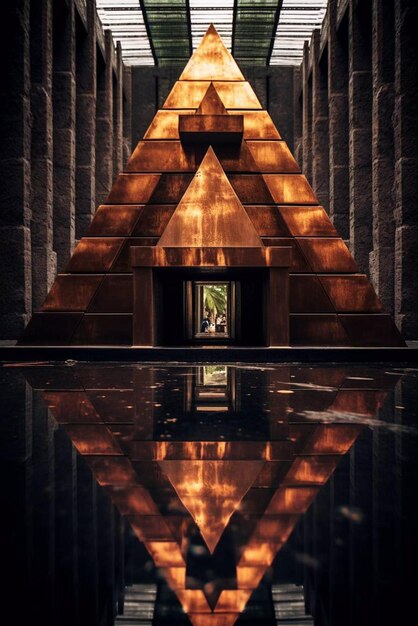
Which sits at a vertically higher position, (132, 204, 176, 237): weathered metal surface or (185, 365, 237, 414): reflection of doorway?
(132, 204, 176, 237): weathered metal surface

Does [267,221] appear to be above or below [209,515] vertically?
above

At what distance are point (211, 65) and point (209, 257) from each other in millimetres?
→ 5779

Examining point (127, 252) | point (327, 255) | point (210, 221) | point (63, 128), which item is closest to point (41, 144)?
point (63, 128)

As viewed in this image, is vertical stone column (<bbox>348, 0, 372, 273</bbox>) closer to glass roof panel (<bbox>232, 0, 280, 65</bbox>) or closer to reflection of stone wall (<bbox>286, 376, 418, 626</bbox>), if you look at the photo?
glass roof panel (<bbox>232, 0, 280, 65</bbox>)

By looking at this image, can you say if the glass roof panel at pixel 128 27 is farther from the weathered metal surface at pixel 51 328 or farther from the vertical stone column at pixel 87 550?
the vertical stone column at pixel 87 550

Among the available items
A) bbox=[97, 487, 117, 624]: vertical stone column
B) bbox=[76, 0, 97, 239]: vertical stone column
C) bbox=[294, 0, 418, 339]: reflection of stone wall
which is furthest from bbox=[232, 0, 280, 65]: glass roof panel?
bbox=[97, 487, 117, 624]: vertical stone column

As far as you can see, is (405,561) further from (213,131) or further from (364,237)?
(364,237)

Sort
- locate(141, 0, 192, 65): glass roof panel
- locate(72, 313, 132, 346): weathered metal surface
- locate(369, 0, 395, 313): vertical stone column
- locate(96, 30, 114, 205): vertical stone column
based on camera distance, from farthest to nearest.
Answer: locate(96, 30, 114, 205): vertical stone column < locate(141, 0, 192, 65): glass roof panel < locate(369, 0, 395, 313): vertical stone column < locate(72, 313, 132, 346): weathered metal surface

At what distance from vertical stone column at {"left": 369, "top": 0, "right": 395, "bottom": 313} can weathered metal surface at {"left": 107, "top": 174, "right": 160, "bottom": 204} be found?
304 inches

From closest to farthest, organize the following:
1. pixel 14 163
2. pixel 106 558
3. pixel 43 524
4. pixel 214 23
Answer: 1. pixel 106 558
2. pixel 43 524
3. pixel 14 163
4. pixel 214 23

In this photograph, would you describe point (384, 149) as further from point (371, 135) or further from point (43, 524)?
point (43, 524)

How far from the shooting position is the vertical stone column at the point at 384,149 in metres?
15.3

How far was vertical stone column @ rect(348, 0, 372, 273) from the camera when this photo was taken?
1780 centimetres

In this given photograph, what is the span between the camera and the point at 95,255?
11.3 meters
